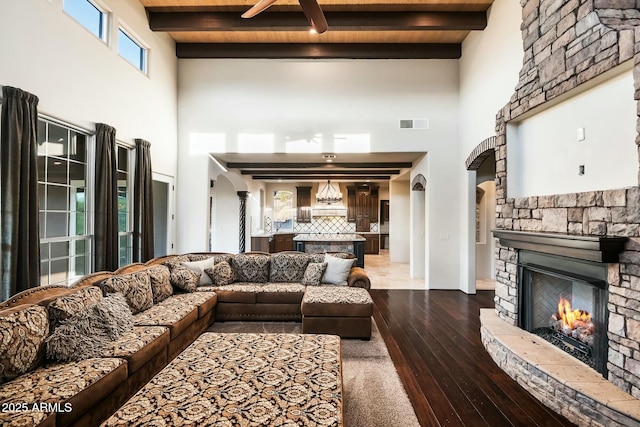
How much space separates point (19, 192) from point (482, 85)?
245 inches

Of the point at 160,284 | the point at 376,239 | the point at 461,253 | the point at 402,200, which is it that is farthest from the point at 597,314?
the point at 376,239

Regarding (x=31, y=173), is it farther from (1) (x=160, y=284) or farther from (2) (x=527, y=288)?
(2) (x=527, y=288)

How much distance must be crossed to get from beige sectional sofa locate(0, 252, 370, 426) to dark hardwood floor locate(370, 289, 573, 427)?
0.95 m

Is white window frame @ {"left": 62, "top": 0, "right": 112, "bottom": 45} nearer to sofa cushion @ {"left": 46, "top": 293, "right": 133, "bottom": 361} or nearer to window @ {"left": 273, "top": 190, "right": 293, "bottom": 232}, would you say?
sofa cushion @ {"left": 46, "top": 293, "right": 133, "bottom": 361}

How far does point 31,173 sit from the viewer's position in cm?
280

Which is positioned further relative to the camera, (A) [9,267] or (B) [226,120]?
(B) [226,120]

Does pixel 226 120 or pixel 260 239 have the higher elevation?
pixel 226 120

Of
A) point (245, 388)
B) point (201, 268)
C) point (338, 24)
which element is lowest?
point (245, 388)

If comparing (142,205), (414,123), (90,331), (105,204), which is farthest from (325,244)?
(90,331)

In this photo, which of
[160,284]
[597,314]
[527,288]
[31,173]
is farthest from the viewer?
[160,284]

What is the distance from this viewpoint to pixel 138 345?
2426mm

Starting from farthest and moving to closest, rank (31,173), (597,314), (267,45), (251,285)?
(267,45)
(251,285)
(31,173)
(597,314)

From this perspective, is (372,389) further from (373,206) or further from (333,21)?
(373,206)

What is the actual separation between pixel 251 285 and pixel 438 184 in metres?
4.14
